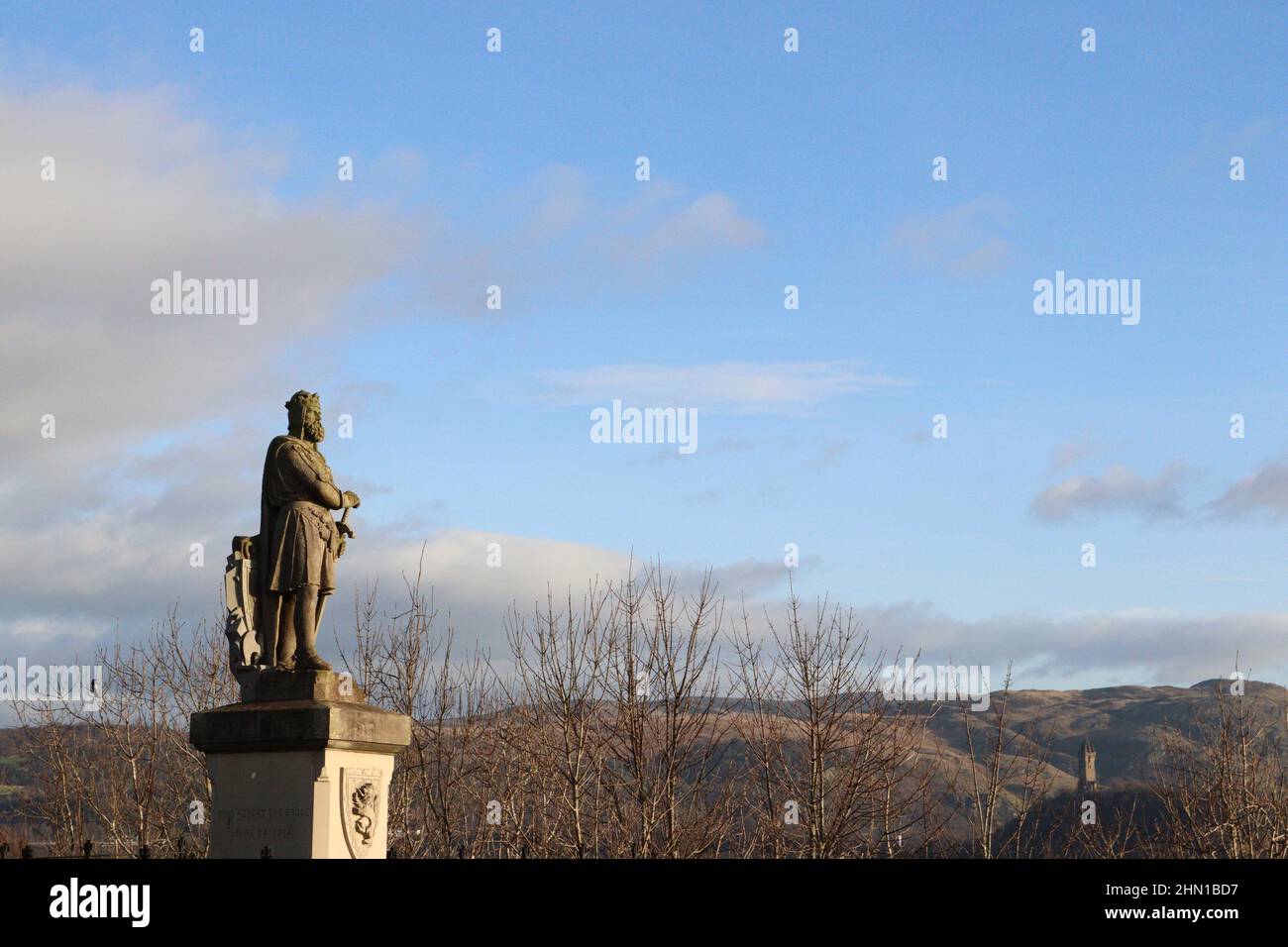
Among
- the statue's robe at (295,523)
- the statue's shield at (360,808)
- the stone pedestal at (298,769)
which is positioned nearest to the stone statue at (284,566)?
the statue's robe at (295,523)

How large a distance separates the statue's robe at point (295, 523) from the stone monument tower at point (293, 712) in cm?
1

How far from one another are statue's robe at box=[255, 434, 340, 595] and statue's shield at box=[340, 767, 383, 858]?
75.9 inches

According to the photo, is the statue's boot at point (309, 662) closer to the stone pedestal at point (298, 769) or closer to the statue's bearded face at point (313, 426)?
the stone pedestal at point (298, 769)

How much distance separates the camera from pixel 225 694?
35625 millimetres

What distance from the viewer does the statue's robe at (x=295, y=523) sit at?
1508cm

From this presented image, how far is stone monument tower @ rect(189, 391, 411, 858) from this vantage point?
14164 millimetres

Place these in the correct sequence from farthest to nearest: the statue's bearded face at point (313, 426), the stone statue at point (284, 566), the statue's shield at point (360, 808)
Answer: the statue's bearded face at point (313, 426) → the stone statue at point (284, 566) → the statue's shield at point (360, 808)

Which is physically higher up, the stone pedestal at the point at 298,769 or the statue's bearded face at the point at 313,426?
the statue's bearded face at the point at 313,426

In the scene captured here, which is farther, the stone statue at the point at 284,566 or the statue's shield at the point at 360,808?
the stone statue at the point at 284,566

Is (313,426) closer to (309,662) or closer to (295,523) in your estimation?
(295,523)

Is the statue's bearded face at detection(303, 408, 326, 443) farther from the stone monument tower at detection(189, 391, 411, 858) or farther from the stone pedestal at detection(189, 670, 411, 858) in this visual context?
the stone pedestal at detection(189, 670, 411, 858)
